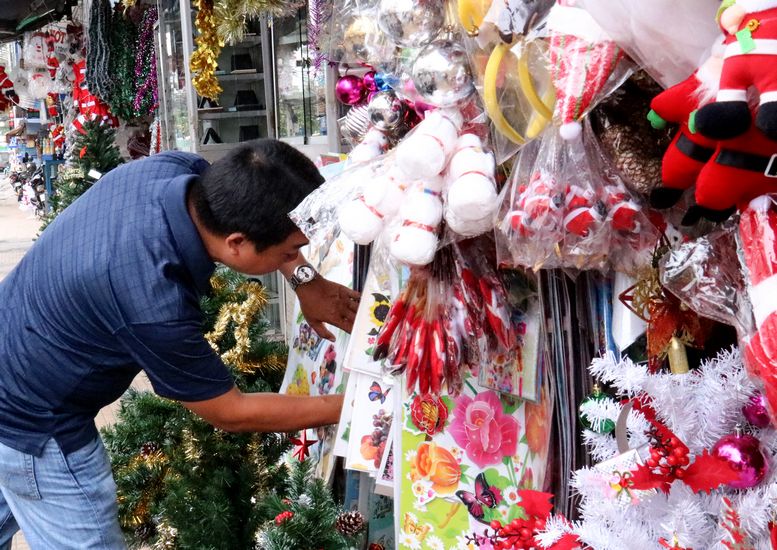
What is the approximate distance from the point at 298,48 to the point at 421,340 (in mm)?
2575

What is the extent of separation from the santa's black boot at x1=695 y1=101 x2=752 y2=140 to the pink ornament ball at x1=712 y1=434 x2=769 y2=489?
0.37 m

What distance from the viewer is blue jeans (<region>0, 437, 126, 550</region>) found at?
1.66 meters

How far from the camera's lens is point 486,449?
1396mm

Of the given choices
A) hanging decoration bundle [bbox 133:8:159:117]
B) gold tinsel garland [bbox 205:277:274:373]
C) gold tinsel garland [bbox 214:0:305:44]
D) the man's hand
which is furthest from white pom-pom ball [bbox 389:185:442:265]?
hanging decoration bundle [bbox 133:8:159:117]

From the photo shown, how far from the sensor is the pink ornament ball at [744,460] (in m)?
0.83

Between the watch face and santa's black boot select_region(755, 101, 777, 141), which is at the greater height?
santa's black boot select_region(755, 101, 777, 141)

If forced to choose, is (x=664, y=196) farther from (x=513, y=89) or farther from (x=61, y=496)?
(x=61, y=496)

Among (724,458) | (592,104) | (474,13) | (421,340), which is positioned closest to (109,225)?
(421,340)

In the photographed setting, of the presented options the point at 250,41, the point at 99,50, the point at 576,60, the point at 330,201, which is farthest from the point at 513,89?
the point at 99,50

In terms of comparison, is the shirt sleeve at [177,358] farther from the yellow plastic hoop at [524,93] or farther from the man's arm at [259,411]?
the yellow plastic hoop at [524,93]

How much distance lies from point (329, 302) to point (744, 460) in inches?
45.4

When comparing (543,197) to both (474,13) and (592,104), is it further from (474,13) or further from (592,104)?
(474,13)

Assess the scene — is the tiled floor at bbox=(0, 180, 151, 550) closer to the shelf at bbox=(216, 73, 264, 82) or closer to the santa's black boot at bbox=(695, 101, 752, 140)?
the shelf at bbox=(216, 73, 264, 82)

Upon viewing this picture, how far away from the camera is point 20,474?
165cm
